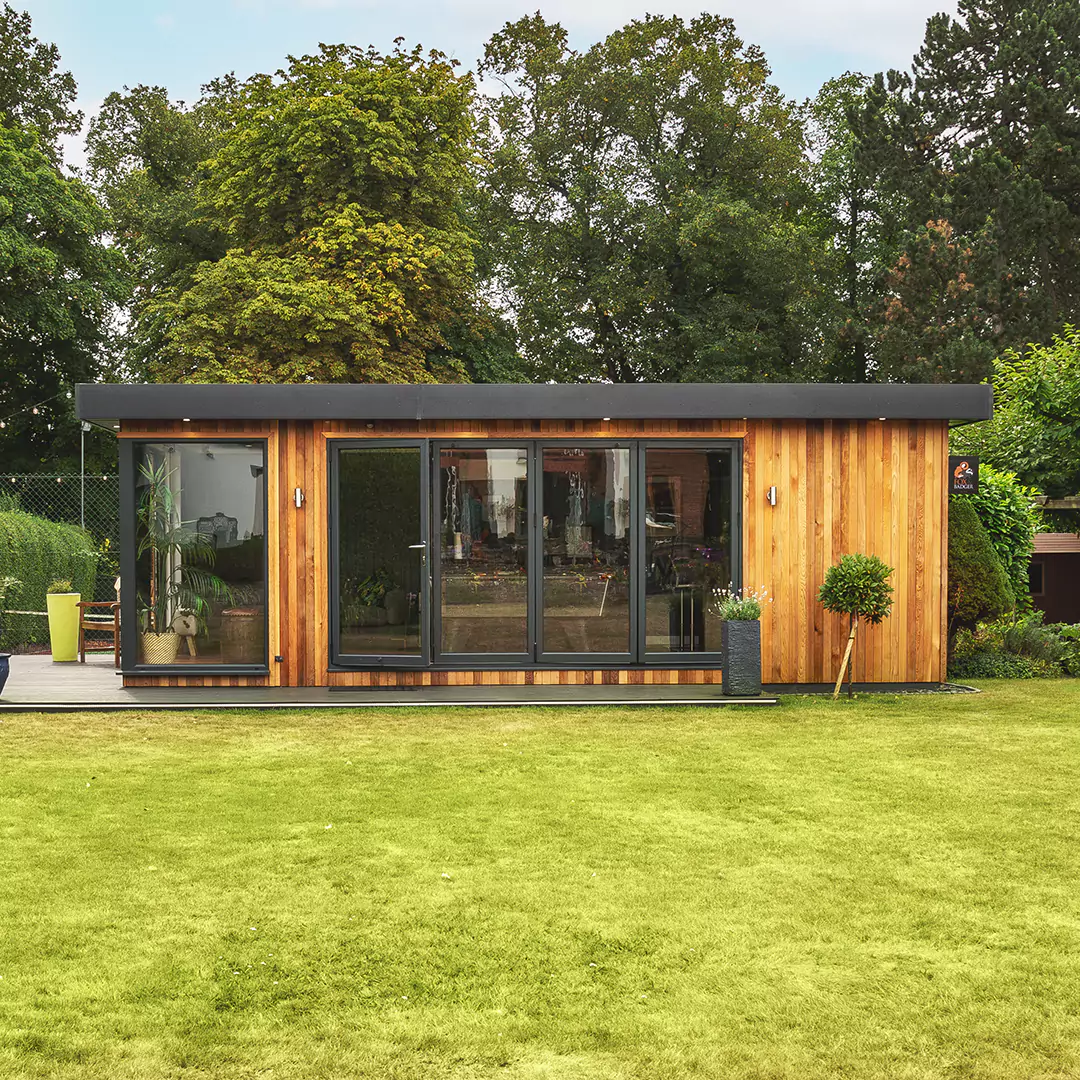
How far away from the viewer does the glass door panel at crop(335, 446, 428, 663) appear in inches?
396

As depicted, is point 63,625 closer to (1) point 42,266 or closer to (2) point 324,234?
(2) point 324,234

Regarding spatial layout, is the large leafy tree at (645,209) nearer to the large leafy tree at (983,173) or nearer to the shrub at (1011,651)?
the large leafy tree at (983,173)

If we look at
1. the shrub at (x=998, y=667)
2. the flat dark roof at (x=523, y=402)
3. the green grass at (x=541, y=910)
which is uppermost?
the flat dark roof at (x=523, y=402)

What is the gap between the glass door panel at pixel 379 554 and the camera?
33.0 ft

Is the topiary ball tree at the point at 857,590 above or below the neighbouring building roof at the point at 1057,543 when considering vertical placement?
below

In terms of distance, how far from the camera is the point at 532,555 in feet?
33.0

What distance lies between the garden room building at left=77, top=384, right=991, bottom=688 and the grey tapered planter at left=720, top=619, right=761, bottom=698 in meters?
0.58

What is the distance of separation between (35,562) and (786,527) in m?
8.82

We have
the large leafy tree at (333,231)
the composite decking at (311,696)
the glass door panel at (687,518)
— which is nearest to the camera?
the composite decking at (311,696)

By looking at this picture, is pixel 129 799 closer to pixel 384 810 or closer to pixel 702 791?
pixel 384 810

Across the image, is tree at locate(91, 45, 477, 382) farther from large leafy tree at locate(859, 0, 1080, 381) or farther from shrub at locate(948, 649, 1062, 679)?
shrub at locate(948, 649, 1062, 679)

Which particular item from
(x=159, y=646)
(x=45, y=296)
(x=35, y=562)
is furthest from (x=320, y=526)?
(x=45, y=296)

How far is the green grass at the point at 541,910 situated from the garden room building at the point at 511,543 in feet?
8.31

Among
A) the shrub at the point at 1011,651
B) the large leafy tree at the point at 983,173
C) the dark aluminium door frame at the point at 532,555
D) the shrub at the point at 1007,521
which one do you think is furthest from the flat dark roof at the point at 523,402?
the large leafy tree at the point at 983,173
